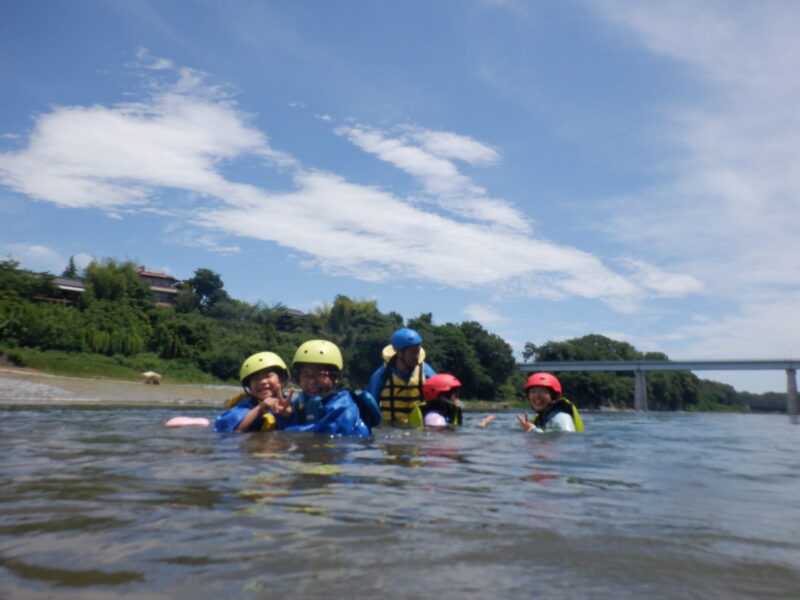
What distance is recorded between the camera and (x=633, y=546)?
307cm

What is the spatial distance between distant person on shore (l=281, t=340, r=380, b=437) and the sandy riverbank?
18.1m

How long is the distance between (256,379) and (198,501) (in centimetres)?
467

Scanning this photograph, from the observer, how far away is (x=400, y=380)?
11.9 metres

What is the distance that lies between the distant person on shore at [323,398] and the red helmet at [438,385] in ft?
7.79

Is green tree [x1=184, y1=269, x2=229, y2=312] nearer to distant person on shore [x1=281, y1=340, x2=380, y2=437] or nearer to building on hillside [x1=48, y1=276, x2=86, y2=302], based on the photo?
building on hillside [x1=48, y1=276, x2=86, y2=302]

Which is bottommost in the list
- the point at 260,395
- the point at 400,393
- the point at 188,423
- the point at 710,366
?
the point at 188,423

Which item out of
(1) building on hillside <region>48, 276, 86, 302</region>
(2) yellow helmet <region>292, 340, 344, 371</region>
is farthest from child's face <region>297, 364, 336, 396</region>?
(1) building on hillside <region>48, 276, 86, 302</region>

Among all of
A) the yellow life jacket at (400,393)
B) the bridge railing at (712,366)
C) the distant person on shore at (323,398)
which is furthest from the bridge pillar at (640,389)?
the distant person on shore at (323,398)

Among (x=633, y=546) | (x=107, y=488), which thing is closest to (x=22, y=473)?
(x=107, y=488)

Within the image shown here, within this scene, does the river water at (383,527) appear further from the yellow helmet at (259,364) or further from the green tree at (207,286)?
the green tree at (207,286)

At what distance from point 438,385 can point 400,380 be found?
3.98 ft

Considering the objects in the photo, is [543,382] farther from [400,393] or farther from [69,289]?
[69,289]

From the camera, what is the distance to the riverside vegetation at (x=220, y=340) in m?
40.1

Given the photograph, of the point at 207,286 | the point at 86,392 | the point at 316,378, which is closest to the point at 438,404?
the point at 316,378
